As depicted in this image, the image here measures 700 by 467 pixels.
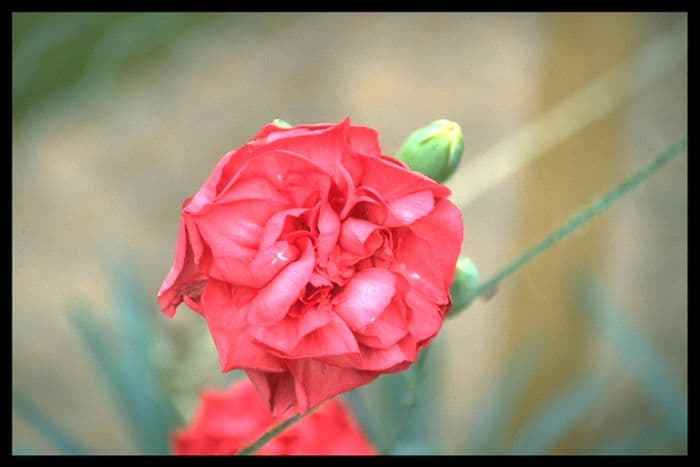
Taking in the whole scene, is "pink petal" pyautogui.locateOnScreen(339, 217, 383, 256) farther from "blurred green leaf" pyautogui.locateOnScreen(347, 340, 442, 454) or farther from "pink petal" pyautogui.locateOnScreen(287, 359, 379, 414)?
"blurred green leaf" pyautogui.locateOnScreen(347, 340, 442, 454)

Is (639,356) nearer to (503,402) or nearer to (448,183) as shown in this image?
(503,402)

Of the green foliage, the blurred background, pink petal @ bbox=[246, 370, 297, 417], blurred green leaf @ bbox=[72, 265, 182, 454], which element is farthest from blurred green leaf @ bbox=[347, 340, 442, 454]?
the green foliage

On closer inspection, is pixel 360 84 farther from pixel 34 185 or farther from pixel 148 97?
pixel 34 185

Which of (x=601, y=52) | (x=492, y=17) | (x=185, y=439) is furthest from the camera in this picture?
(x=492, y=17)

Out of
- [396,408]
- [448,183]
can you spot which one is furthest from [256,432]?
[448,183]

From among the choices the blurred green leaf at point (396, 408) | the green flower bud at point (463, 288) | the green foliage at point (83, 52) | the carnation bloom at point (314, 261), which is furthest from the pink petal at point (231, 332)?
the green foliage at point (83, 52)
